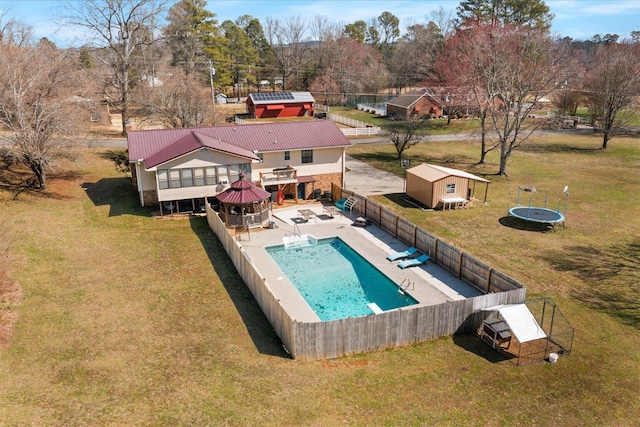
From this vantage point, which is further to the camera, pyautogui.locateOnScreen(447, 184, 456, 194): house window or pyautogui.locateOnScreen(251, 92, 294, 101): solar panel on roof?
pyautogui.locateOnScreen(251, 92, 294, 101): solar panel on roof

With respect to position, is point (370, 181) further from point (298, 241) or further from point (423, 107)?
point (423, 107)

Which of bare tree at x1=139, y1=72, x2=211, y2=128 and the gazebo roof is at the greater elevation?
bare tree at x1=139, y1=72, x2=211, y2=128

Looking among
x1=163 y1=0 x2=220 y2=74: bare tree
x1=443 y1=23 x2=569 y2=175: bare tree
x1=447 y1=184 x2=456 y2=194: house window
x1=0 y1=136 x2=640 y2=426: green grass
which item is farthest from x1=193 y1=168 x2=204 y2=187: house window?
x1=163 y1=0 x2=220 y2=74: bare tree

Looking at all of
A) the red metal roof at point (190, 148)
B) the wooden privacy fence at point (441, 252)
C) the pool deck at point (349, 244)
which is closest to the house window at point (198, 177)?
the red metal roof at point (190, 148)

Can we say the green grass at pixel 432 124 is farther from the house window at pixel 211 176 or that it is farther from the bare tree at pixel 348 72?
the house window at pixel 211 176

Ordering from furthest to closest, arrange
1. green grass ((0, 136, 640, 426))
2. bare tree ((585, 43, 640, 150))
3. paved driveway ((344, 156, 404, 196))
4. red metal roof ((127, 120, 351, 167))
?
bare tree ((585, 43, 640, 150))
paved driveway ((344, 156, 404, 196))
red metal roof ((127, 120, 351, 167))
green grass ((0, 136, 640, 426))

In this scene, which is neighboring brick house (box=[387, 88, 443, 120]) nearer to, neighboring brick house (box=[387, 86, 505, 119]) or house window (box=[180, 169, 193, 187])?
neighboring brick house (box=[387, 86, 505, 119])
